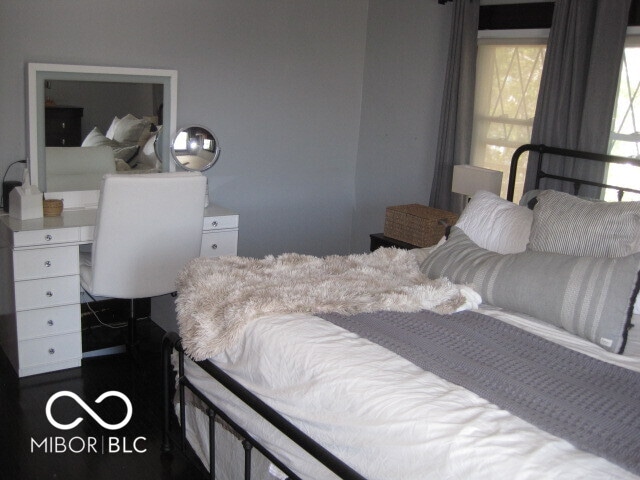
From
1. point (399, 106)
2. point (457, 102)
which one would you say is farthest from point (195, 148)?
point (457, 102)

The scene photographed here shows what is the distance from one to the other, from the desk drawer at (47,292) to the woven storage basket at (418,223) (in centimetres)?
162

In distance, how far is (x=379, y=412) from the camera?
1645mm

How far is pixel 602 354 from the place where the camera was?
208cm

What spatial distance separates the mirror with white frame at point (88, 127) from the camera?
11.3ft

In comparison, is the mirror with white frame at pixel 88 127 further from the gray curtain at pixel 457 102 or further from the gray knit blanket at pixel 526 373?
the gray knit blanket at pixel 526 373

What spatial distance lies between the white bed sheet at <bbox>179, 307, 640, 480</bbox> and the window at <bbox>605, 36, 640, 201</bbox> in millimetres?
1102

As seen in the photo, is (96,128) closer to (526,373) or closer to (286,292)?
(286,292)

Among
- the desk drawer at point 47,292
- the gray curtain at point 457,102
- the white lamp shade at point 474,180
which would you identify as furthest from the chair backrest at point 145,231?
the gray curtain at point 457,102

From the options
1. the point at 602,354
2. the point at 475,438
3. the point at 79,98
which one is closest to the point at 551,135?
the point at 602,354

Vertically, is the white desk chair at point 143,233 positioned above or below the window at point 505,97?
below

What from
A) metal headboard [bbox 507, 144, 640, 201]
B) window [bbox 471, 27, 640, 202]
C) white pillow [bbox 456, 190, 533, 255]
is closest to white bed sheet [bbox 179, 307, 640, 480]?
white pillow [bbox 456, 190, 533, 255]

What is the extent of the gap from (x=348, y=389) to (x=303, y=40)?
9.80 ft

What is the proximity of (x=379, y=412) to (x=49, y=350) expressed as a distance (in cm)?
212

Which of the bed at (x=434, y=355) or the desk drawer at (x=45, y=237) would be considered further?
the desk drawer at (x=45, y=237)
